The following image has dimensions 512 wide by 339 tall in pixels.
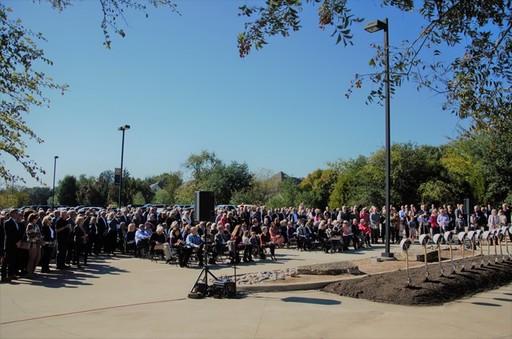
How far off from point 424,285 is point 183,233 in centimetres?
942

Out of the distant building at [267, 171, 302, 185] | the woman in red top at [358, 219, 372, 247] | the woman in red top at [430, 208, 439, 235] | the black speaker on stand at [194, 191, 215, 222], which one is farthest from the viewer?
the distant building at [267, 171, 302, 185]

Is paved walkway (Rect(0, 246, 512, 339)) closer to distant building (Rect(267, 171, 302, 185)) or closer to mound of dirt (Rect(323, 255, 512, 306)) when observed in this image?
mound of dirt (Rect(323, 255, 512, 306))

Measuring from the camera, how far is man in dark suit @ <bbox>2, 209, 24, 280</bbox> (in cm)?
1221

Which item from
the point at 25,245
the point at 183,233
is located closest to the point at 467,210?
the point at 183,233

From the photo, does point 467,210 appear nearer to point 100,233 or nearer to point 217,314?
point 100,233

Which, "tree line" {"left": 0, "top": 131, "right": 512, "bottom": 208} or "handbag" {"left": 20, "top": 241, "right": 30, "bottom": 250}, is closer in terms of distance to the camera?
"handbag" {"left": 20, "top": 241, "right": 30, "bottom": 250}

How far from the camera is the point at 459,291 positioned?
1010 cm

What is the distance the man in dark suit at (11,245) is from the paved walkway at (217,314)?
0.85 metres

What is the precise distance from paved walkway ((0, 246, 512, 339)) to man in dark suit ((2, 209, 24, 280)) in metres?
0.85

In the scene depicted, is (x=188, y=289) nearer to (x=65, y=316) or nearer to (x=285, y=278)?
(x=285, y=278)

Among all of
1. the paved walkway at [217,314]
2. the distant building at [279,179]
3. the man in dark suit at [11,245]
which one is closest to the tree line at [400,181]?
the distant building at [279,179]

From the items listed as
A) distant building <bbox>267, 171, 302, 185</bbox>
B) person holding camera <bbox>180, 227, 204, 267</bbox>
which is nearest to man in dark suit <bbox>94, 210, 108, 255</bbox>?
person holding camera <bbox>180, 227, 204, 267</bbox>

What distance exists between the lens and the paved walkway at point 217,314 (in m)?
7.14

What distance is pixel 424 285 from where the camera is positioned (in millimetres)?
10000
